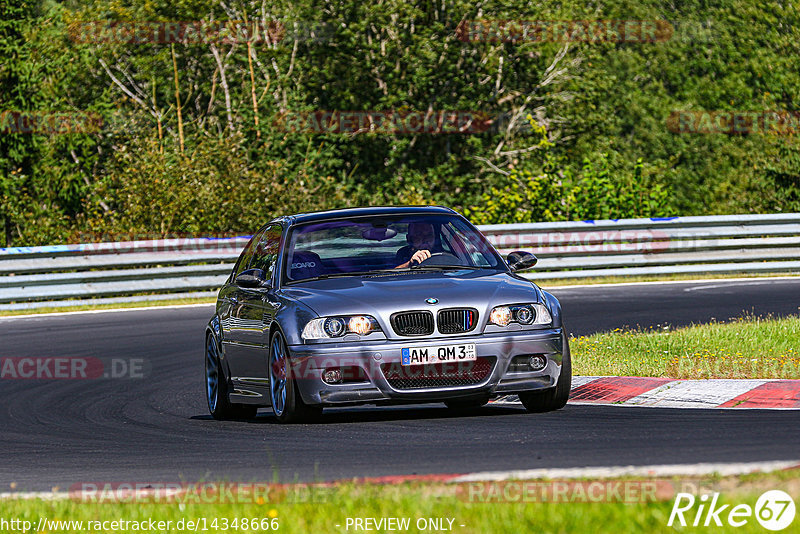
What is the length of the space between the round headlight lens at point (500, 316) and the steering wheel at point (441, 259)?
1154 millimetres

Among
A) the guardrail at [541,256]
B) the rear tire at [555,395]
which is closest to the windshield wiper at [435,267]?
the rear tire at [555,395]

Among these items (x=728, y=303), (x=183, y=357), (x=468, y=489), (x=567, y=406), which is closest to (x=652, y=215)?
(x=728, y=303)

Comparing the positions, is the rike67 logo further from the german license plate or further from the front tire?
the front tire

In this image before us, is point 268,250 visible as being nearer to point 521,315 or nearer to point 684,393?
point 521,315

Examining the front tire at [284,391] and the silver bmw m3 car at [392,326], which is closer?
the silver bmw m3 car at [392,326]

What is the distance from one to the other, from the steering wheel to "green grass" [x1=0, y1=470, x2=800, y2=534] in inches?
154

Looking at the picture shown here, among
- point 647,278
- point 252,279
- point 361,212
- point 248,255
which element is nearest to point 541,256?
point 647,278

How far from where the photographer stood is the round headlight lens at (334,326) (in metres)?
9.37

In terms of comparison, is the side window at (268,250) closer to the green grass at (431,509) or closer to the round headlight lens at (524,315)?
the round headlight lens at (524,315)

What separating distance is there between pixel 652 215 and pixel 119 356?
14801 mm

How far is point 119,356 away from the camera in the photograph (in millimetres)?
15656

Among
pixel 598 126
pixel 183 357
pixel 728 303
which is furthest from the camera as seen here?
pixel 598 126

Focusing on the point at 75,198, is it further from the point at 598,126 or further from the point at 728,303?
the point at 728,303

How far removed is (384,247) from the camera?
1066cm
